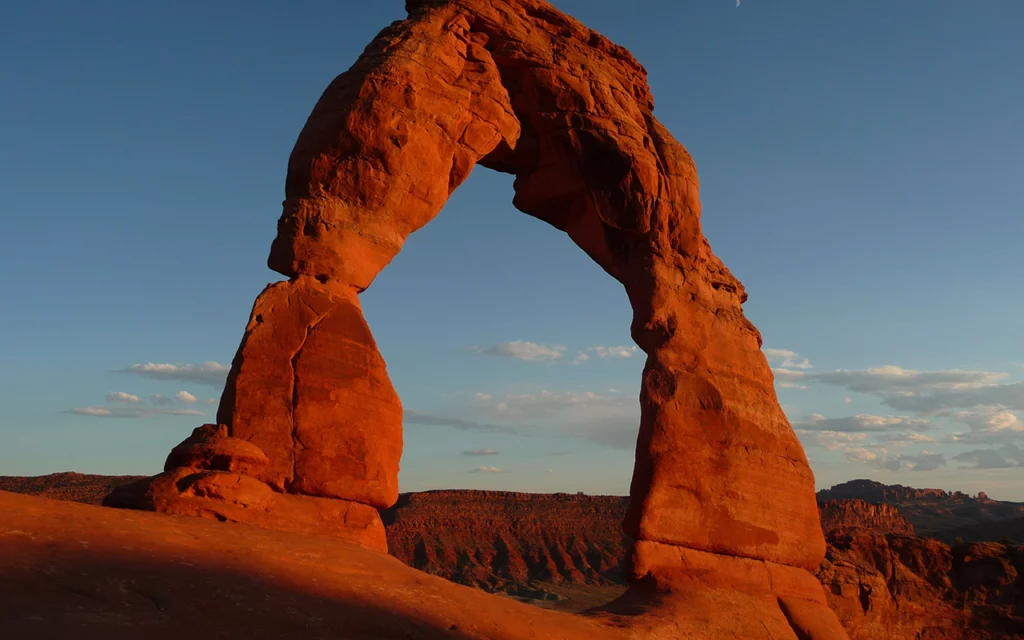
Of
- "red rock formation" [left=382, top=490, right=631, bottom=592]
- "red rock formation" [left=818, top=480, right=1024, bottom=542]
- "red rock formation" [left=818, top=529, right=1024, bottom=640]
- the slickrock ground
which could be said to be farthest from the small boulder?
"red rock formation" [left=818, top=480, right=1024, bottom=542]

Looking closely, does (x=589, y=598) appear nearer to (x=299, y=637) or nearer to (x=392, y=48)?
(x=392, y=48)

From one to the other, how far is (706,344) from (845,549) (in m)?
6.78

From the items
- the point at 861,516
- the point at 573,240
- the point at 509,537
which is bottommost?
the point at 509,537

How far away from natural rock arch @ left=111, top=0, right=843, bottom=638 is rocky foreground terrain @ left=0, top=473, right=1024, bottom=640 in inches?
195

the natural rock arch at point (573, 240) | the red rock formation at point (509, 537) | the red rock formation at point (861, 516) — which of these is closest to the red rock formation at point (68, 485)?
the red rock formation at point (509, 537)

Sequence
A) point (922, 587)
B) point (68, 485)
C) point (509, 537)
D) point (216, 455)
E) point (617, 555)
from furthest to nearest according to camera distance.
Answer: point (509, 537) < point (617, 555) < point (68, 485) < point (922, 587) < point (216, 455)

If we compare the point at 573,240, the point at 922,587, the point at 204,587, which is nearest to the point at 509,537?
the point at 922,587

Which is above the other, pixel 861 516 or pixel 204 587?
pixel 861 516

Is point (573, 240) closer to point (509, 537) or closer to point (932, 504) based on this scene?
point (509, 537)

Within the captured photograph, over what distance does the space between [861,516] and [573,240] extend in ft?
104

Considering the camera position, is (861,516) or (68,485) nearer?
(68,485)

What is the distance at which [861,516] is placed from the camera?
132 ft

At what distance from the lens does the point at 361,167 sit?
10570 millimetres

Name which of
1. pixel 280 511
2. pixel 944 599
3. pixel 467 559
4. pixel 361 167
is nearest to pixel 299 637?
pixel 280 511
